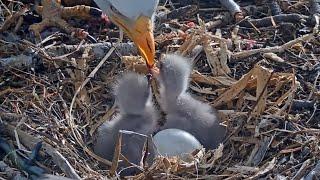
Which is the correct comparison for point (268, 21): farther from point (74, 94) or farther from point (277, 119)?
point (74, 94)

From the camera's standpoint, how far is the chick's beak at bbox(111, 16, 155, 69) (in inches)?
167

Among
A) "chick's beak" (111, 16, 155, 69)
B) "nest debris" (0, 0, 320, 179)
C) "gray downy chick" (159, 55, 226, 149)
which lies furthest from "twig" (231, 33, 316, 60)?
"chick's beak" (111, 16, 155, 69)

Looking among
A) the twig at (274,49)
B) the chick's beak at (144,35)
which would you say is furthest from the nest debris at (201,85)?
the chick's beak at (144,35)

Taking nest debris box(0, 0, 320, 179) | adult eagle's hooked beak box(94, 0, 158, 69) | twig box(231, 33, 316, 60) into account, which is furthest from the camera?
twig box(231, 33, 316, 60)

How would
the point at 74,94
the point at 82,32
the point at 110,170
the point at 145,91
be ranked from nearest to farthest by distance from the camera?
the point at 110,170 → the point at 145,91 → the point at 74,94 → the point at 82,32

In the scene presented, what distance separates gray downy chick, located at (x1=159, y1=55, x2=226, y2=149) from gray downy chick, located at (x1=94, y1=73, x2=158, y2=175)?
0.29 feet

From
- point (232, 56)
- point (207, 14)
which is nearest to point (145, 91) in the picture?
point (232, 56)

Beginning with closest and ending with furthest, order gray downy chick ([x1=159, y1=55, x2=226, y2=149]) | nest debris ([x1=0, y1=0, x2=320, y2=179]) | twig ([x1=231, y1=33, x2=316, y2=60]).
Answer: nest debris ([x1=0, y1=0, x2=320, y2=179]), gray downy chick ([x1=159, y1=55, x2=226, y2=149]), twig ([x1=231, y1=33, x2=316, y2=60])

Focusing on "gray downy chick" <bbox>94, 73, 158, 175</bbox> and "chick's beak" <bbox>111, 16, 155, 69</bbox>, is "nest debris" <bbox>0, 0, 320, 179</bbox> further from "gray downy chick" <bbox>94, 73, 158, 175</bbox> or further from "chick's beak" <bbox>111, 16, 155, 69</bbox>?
"chick's beak" <bbox>111, 16, 155, 69</bbox>

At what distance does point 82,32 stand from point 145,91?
32.1 inches

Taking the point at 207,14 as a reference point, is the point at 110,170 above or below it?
below

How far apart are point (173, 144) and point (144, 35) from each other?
567mm

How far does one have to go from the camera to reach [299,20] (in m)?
5.04

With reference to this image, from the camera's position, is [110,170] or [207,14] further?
[207,14]
